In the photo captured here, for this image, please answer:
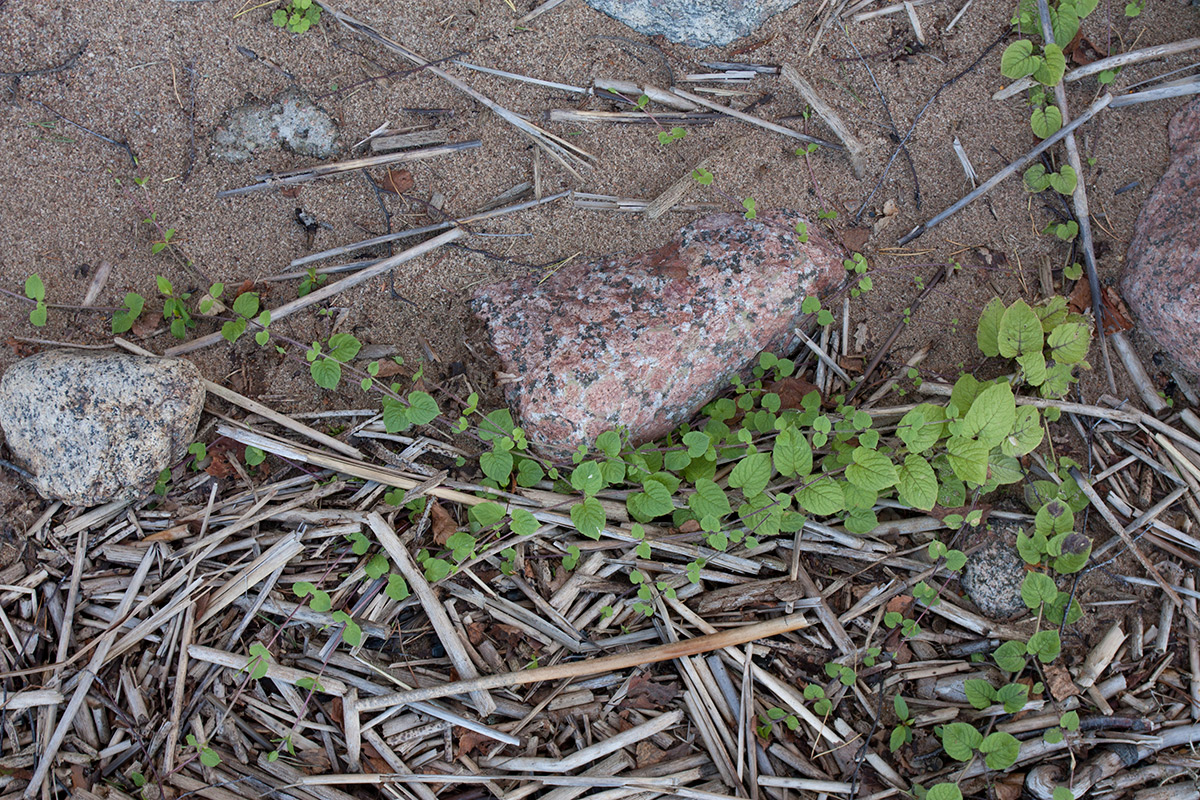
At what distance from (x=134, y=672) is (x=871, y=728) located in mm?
2552

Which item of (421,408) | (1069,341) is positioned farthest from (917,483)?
(421,408)

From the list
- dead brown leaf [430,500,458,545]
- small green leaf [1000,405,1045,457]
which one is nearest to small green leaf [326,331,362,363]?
dead brown leaf [430,500,458,545]

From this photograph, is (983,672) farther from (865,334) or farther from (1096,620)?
(865,334)

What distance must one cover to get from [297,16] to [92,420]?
5.73 feet

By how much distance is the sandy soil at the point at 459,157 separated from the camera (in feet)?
9.59

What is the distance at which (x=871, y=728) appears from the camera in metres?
2.54

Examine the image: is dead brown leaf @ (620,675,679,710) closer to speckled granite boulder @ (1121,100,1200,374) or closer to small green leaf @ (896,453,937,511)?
small green leaf @ (896,453,937,511)

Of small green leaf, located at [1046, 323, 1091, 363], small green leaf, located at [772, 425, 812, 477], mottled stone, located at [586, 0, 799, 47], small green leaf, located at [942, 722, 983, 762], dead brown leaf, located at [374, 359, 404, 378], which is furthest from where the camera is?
mottled stone, located at [586, 0, 799, 47]

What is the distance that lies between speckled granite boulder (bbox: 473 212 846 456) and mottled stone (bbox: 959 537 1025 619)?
3.42ft

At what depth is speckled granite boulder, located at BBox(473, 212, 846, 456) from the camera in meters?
2.68

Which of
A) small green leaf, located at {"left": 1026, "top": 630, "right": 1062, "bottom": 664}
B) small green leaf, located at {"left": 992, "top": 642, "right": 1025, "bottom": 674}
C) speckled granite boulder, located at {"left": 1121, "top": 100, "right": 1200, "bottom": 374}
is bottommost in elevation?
small green leaf, located at {"left": 992, "top": 642, "right": 1025, "bottom": 674}

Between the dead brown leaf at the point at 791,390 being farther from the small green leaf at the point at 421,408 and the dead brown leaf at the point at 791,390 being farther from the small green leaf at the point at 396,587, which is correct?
the small green leaf at the point at 396,587

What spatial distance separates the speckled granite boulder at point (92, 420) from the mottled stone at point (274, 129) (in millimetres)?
949

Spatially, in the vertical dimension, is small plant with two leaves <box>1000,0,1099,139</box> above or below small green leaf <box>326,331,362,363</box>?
above
